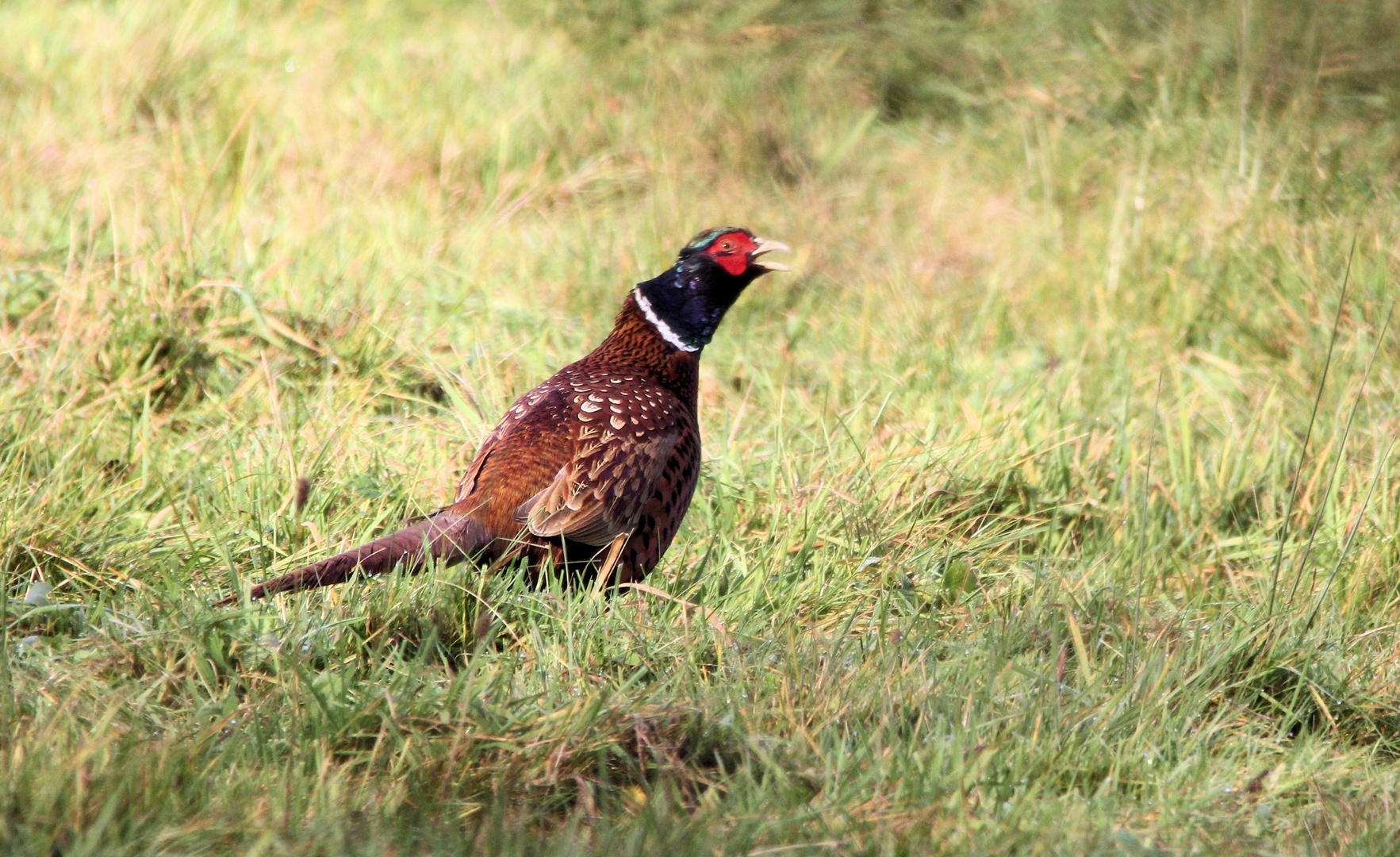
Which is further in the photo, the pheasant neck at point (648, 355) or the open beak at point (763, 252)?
the open beak at point (763, 252)

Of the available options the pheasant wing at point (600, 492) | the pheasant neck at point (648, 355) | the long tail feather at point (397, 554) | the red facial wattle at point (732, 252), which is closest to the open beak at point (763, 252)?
the red facial wattle at point (732, 252)

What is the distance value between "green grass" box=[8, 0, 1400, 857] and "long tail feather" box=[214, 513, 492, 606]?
2.1 inches

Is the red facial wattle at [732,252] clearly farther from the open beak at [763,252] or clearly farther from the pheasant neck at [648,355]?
the pheasant neck at [648,355]

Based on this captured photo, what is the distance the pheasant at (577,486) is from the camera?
284 centimetres

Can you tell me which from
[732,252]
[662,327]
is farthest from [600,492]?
[732,252]

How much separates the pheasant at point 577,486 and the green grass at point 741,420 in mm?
133

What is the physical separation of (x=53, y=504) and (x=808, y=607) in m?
1.66

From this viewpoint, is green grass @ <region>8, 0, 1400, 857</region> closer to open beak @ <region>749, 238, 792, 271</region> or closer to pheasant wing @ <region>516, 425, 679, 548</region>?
pheasant wing @ <region>516, 425, 679, 548</region>

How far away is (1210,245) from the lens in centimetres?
480

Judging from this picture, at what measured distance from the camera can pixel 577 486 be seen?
9.66 feet

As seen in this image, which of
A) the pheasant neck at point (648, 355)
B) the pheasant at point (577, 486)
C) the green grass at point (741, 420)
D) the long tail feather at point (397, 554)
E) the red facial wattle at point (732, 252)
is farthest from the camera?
the red facial wattle at point (732, 252)

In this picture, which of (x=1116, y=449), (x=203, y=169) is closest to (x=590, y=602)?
(x=1116, y=449)

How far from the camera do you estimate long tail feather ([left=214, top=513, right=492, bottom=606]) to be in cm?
251

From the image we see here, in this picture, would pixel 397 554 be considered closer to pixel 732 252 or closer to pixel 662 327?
pixel 662 327
